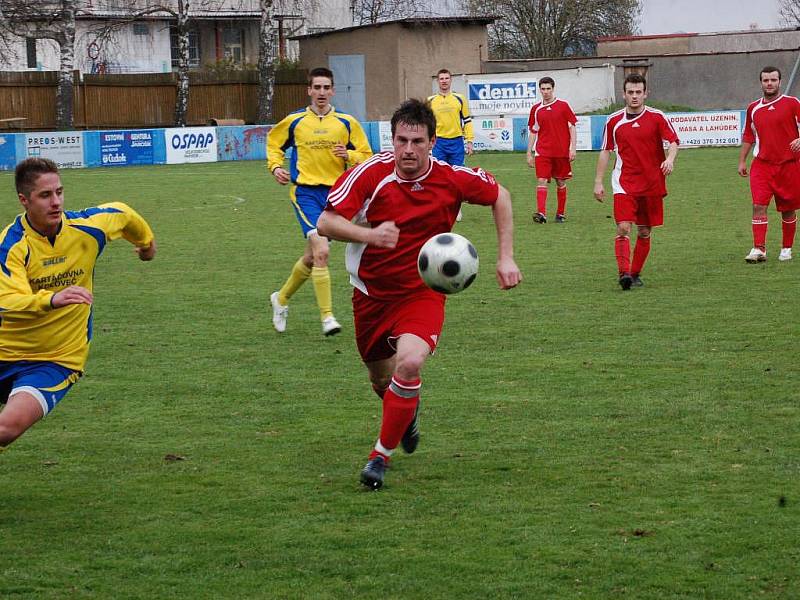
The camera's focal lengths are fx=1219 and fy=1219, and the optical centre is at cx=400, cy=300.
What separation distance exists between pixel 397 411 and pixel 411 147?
1215 millimetres

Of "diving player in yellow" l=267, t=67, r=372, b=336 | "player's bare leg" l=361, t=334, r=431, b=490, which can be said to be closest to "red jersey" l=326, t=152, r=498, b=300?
"player's bare leg" l=361, t=334, r=431, b=490

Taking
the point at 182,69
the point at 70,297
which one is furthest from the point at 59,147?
the point at 70,297

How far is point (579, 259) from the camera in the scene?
13758 mm

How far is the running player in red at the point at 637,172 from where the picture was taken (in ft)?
37.7


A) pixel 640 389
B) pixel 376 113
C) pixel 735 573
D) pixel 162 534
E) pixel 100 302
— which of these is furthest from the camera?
pixel 376 113

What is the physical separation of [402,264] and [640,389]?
229cm

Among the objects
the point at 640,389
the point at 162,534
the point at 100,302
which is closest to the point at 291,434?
the point at 162,534

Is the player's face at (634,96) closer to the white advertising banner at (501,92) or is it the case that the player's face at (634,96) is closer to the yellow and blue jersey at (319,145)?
the yellow and blue jersey at (319,145)

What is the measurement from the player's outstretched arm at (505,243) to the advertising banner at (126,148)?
28.5m

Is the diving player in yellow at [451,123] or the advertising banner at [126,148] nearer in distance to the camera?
the diving player in yellow at [451,123]

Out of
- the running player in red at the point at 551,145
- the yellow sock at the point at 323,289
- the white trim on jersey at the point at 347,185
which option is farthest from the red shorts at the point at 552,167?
the white trim on jersey at the point at 347,185

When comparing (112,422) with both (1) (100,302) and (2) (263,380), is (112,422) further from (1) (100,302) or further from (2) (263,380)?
(1) (100,302)

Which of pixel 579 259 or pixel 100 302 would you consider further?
pixel 579 259

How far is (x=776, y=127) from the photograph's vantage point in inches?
503
